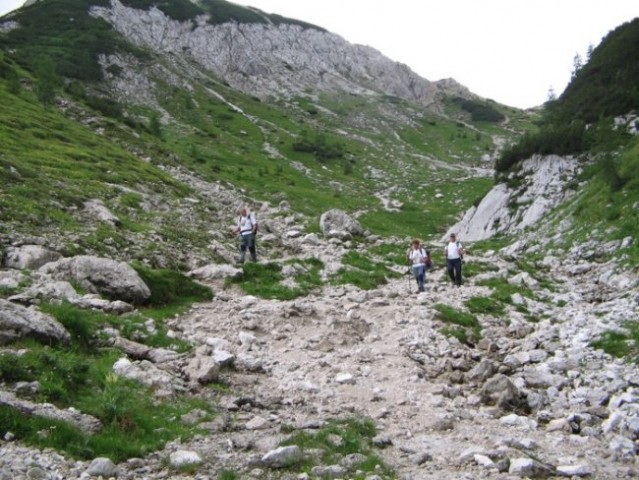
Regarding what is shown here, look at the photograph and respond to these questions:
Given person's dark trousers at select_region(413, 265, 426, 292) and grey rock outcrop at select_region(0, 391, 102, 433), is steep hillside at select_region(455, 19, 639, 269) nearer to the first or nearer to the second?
person's dark trousers at select_region(413, 265, 426, 292)

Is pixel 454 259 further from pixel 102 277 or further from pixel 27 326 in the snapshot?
pixel 27 326

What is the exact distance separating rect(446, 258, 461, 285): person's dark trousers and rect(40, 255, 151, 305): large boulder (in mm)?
12662

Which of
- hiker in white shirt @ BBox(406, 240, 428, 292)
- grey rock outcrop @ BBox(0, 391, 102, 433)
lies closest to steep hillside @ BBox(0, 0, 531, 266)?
hiker in white shirt @ BBox(406, 240, 428, 292)

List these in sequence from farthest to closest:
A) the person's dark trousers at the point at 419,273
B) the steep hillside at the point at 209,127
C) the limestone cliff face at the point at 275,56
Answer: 1. the limestone cliff face at the point at 275,56
2. the steep hillside at the point at 209,127
3. the person's dark trousers at the point at 419,273

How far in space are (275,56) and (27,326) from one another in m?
144

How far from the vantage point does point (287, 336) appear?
50.3 feet

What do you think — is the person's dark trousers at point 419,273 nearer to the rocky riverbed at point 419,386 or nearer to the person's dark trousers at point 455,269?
the person's dark trousers at point 455,269

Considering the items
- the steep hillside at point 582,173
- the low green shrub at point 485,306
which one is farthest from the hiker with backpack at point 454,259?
the steep hillside at point 582,173

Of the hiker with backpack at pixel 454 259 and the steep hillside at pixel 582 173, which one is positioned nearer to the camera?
the hiker with backpack at pixel 454 259

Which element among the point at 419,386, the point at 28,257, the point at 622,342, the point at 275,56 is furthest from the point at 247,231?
the point at 275,56

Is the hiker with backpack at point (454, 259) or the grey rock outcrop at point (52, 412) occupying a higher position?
the hiker with backpack at point (454, 259)

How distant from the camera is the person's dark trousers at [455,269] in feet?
72.7

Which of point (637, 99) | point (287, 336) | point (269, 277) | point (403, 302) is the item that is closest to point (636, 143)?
point (637, 99)

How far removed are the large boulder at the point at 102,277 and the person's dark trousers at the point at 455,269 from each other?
12.7m
